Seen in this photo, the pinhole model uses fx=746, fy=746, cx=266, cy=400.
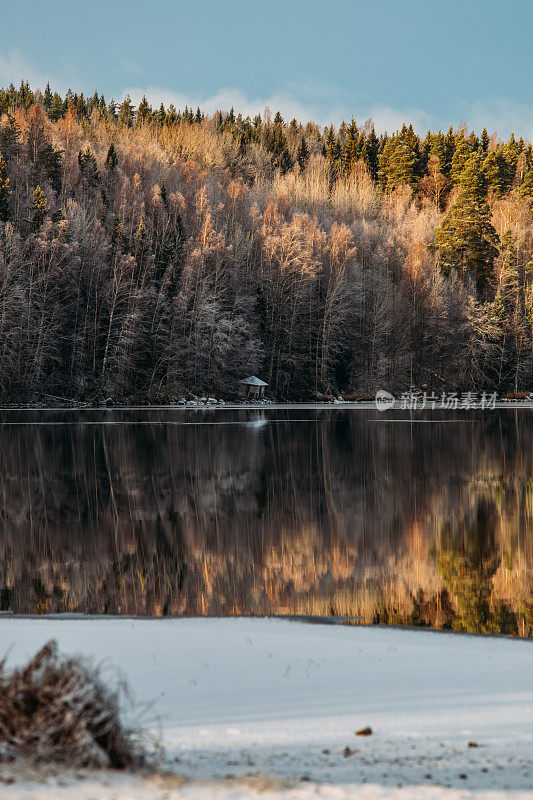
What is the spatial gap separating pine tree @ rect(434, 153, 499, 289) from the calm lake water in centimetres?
5708

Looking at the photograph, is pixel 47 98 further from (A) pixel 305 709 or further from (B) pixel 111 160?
(A) pixel 305 709

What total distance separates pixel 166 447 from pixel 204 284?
39108 mm

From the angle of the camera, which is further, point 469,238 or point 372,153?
point 372,153

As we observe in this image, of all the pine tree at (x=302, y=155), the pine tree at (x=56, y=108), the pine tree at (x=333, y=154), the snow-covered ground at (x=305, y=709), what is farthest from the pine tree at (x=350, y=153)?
the snow-covered ground at (x=305, y=709)

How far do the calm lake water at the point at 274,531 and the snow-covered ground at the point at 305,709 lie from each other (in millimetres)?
1684

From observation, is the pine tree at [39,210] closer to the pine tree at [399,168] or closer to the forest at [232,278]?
the forest at [232,278]

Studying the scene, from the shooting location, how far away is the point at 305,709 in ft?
16.6

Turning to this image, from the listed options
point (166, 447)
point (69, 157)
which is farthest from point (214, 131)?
point (166, 447)

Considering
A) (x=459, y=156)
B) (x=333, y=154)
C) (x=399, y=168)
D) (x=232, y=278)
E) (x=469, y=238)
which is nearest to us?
(x=232, y=278)

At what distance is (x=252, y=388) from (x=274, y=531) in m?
53.2

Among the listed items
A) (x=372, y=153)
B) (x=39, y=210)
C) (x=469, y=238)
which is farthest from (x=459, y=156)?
(x=39, y=210)

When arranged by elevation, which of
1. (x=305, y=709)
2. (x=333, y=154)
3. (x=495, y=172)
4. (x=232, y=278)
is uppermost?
(x=333, y=154)

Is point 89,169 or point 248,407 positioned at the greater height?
point 89,169

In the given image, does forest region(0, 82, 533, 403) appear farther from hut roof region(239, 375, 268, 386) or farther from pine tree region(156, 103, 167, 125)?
pine tree region(156, 103, 167, 125)
